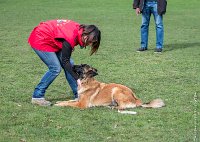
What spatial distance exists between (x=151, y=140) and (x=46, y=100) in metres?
2.79

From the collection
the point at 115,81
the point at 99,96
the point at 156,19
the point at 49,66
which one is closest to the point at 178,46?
the point at 156,19

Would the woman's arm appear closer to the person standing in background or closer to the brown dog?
the brown dog

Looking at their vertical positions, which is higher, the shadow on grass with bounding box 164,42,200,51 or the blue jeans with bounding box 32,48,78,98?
the blue jeans with bounding box 32,48,78,98

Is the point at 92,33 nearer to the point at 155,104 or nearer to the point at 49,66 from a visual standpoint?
the point at 49,66

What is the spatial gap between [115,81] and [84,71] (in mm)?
2328

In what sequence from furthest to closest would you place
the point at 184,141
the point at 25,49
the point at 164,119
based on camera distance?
the point at 25,49
the point at 164,119
the point at 184,141

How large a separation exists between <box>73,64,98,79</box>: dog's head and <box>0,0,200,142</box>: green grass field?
627 mm

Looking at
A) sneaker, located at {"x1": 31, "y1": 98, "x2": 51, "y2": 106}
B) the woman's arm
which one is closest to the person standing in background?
sneaker, located at {"x1": 31, "y1": 98, "x2": 51, "y2": 106}

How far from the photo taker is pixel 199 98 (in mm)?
8703

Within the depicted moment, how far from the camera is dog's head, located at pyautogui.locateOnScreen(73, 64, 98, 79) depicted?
796 cm

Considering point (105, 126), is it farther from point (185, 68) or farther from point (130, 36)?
point (130, 36)

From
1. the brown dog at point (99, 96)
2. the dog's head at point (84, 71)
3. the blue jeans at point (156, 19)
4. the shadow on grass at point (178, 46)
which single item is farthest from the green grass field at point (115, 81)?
the dog's head at point (84, 71)

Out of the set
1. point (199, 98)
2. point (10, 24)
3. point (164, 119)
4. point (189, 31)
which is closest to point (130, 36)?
point (189, 31)

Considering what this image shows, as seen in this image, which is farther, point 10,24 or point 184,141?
point 10,24
